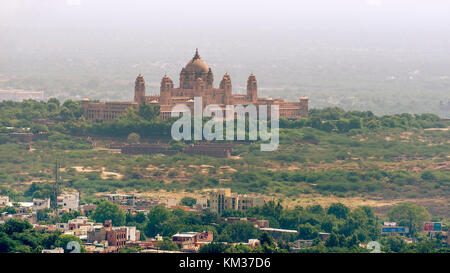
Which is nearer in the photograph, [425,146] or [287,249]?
[287,249]

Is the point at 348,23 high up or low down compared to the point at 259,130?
up

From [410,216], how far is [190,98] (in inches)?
1307

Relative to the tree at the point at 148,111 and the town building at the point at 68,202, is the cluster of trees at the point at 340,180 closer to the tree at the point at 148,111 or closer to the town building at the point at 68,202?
the town building at the point at 68,202

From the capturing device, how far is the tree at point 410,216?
5556 centimetres

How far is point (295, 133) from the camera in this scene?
273ft

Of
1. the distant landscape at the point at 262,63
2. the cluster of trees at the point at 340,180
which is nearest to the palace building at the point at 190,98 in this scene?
the cluster of trees at the point at 340,180

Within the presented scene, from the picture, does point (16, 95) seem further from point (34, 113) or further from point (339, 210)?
point (339, 210)

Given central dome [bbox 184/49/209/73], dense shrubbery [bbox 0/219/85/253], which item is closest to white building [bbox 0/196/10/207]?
dense shrubbery [bbox 0/219/85/253]

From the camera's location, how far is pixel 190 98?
88375 millimetres

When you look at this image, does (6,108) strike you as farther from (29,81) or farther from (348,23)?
(348,23)

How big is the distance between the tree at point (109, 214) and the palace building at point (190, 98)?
29.2 meters

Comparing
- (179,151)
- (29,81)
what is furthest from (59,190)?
(29,81)

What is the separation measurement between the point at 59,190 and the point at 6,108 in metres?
33.6

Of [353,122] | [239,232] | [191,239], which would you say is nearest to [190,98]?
[353,122]
